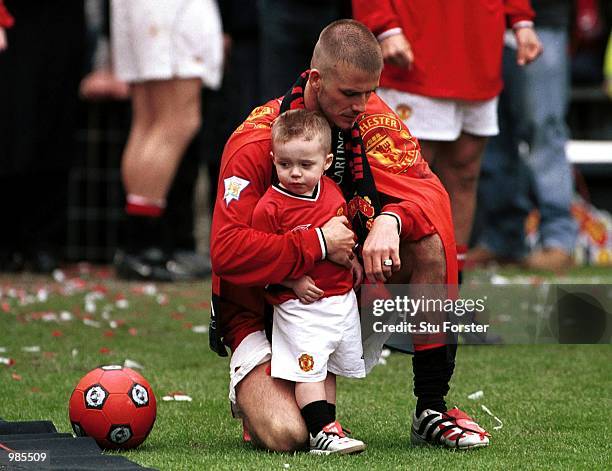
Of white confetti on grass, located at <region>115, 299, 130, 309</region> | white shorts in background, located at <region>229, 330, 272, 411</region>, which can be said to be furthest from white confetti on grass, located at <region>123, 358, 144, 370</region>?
white confetti on grass, located at <region>115, 299, 130, 309</region>

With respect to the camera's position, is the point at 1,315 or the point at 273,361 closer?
the point at 273,361

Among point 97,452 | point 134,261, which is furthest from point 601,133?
point 97,452

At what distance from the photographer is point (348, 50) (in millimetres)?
4281

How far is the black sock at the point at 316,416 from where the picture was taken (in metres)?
4.14

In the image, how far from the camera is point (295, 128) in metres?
4.15

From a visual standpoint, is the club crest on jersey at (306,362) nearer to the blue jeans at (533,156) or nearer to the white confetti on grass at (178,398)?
the white confetti on grass at (178,398)

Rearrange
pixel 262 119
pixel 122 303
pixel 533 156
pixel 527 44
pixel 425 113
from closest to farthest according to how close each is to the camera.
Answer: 1. pixel 262 119
2. pixel 425 113
3. pixel 527 44
4. pixel 122 303
5. pixel 533 156

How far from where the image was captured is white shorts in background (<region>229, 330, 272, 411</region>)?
4.30 meters

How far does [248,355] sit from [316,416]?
0.99ft

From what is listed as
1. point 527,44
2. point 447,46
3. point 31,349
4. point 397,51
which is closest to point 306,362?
point 397,51

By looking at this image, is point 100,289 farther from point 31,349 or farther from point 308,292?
point 308,292

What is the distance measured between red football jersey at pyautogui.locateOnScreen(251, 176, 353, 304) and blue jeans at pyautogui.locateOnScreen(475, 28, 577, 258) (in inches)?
199

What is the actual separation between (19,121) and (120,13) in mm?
1090

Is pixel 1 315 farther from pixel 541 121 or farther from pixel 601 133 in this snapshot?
pixel 601 133
